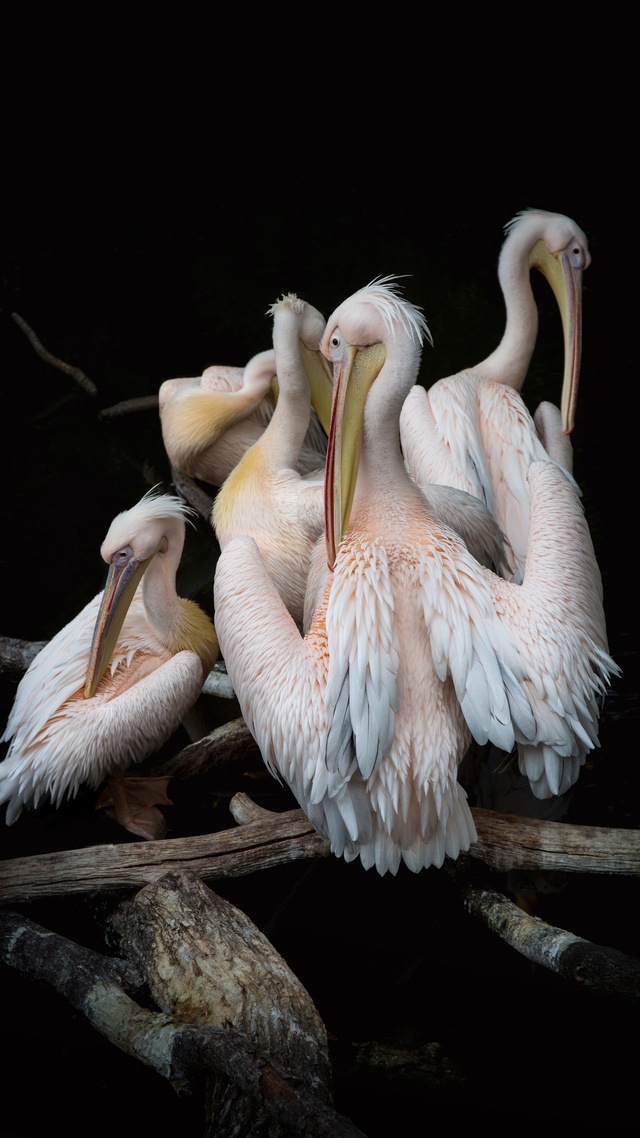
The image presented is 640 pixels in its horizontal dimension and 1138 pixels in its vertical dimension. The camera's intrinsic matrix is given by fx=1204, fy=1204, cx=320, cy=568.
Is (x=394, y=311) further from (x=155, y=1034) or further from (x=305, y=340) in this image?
(x=155, y=1034)

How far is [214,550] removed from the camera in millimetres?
5434

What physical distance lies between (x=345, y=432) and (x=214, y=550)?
2571 mm

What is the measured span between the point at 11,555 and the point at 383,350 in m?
2.78

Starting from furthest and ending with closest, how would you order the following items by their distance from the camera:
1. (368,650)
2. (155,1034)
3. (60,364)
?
1. (60,364)
2. (368,650)
3. (155,1034)

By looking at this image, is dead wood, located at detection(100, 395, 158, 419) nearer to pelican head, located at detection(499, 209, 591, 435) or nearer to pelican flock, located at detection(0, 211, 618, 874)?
pelican head, located at detection(499, 209, 591, 435)

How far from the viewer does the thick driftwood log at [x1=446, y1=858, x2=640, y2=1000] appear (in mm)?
2556

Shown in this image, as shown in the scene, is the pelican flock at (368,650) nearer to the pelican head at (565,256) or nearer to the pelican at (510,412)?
the pelican at (510,412)

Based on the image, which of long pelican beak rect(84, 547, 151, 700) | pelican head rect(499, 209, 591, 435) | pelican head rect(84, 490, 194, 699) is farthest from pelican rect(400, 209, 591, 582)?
long pelican beak rect(84, 547, 151, 700)

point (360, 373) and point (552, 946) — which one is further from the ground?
point (360, 373)

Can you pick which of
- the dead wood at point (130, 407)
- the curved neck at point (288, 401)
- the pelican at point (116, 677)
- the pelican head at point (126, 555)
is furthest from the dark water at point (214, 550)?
the curved neck at point (288, 401)

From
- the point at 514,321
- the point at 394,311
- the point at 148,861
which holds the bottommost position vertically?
the point at 148,861

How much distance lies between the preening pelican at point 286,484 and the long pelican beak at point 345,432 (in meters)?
1.03

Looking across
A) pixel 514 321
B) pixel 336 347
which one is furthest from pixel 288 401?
pixel 336 347

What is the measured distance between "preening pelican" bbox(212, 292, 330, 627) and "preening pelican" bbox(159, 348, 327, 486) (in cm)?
64
